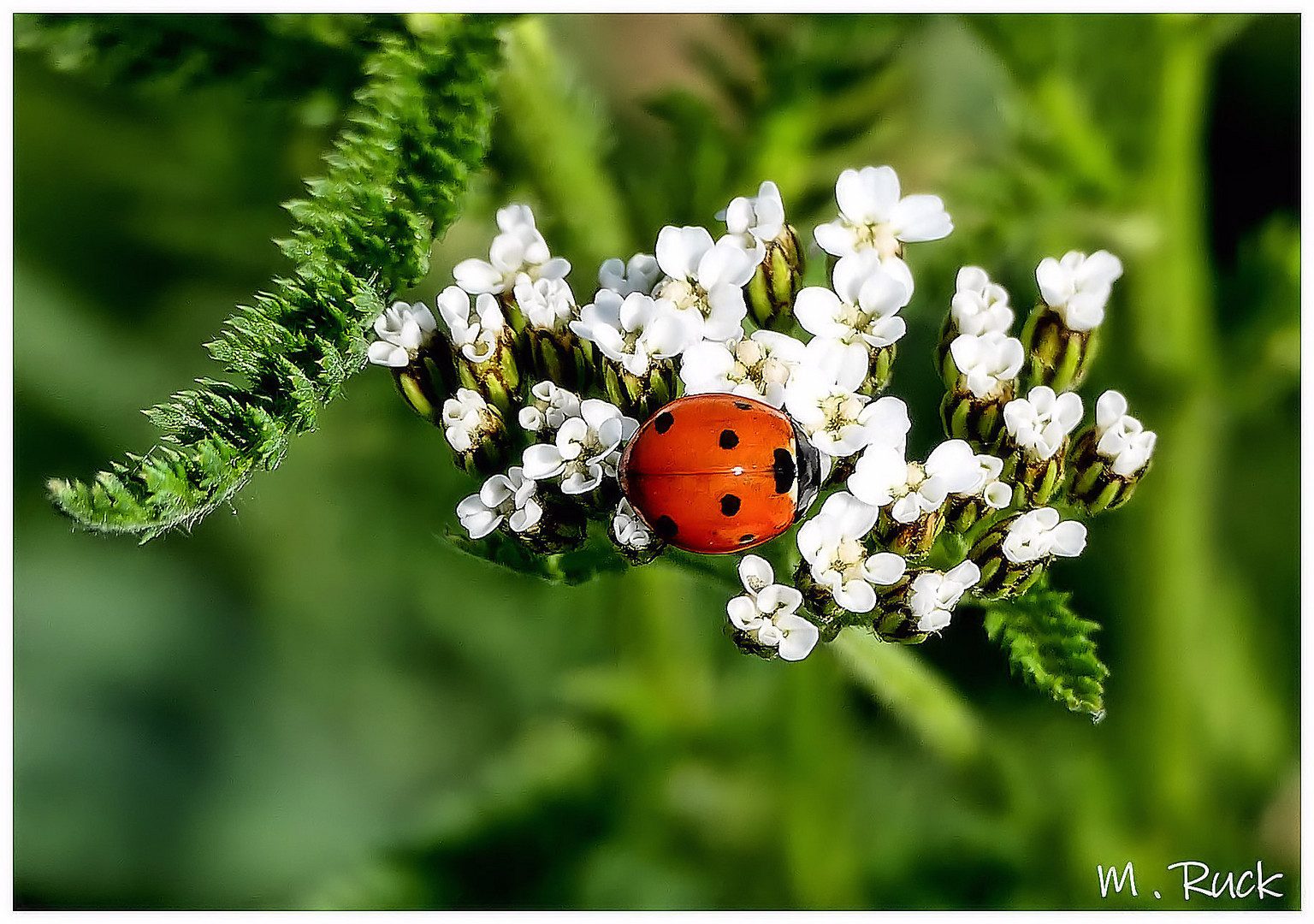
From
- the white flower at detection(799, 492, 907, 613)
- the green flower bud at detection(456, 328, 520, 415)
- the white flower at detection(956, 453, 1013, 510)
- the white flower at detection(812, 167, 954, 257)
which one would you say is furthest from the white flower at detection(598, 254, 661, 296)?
the white flower at detection(956, 453, 1013, 510)

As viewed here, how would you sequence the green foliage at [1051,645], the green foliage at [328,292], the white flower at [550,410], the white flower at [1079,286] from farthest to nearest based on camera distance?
the white flower at [1079,286]
the white flower at [550,410]
the green foliage at [1051,645]
the green foliage at [328,292]

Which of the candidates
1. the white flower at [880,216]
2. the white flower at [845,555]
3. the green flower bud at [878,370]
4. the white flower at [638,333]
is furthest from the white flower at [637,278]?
the white flower at [845,555]

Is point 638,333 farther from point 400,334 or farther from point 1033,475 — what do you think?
point 1033,475

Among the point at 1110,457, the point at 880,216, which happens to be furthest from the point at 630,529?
the point at 1110,457

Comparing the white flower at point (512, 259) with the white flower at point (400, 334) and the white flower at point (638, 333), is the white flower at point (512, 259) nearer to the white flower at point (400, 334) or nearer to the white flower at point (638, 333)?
the white flower at point (400, 334)
